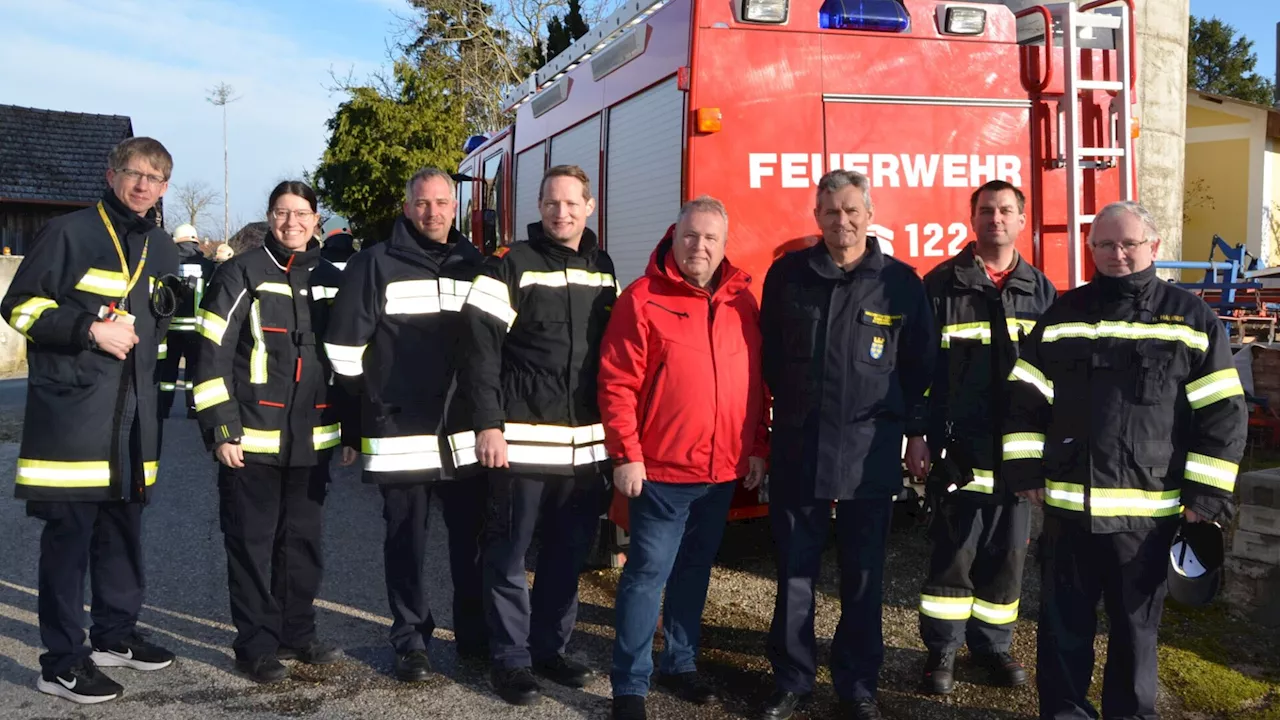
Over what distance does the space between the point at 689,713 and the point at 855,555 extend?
81 cm

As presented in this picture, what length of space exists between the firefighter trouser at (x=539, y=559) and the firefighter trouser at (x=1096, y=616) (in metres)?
1.63

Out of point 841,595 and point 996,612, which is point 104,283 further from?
point 996,612

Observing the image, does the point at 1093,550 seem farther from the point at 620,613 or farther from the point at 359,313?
the point at 359,313

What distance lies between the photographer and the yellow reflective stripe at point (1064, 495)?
313 centimetres

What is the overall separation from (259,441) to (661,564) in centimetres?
159

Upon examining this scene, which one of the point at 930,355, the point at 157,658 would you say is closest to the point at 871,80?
the point at 930,355

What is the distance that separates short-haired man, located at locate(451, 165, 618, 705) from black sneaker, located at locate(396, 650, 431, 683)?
0.28 m

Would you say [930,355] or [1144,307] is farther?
[930,355]

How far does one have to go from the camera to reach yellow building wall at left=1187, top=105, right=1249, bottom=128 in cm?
2427

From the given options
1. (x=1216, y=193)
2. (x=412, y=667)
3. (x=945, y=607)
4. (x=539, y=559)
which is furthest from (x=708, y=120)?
(x=1216, y=193)

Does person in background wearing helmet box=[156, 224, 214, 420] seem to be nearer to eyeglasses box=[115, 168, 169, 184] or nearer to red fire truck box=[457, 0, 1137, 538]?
eyeglasses box=[115, 168, 169, 184]

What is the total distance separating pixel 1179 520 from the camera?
3.11m

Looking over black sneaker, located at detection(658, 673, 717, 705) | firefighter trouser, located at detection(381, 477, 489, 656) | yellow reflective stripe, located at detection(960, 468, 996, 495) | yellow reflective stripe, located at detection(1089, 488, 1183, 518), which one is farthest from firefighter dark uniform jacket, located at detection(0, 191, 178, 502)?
yellow reflective stripe, located at detection(1089, 488, 1183, 518)

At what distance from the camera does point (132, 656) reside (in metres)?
3.89
